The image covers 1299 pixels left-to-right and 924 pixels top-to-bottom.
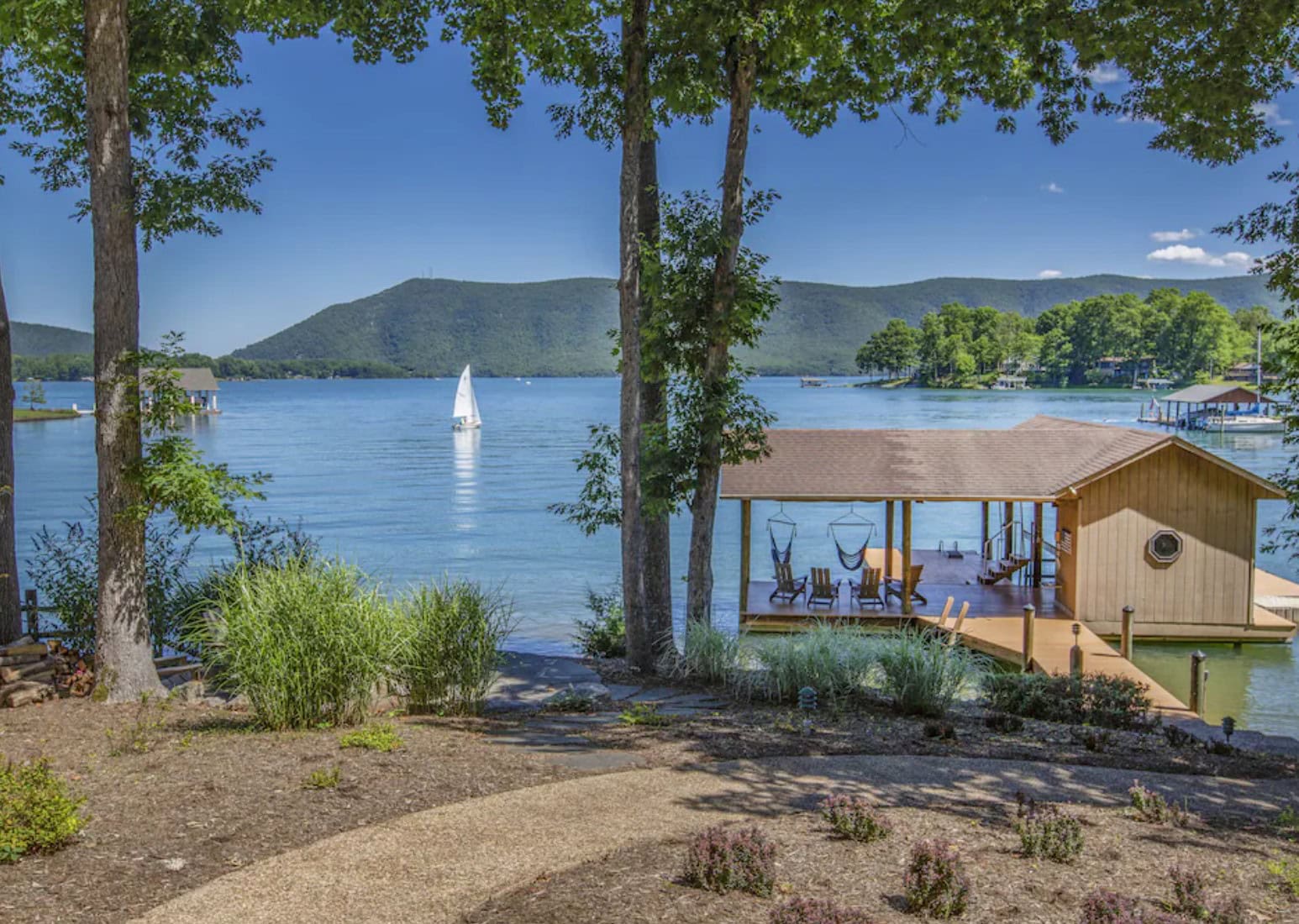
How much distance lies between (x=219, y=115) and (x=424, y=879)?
8.65 meters

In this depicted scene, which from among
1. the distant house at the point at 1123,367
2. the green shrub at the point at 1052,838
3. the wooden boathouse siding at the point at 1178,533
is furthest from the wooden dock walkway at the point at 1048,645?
the distant house at the point at 1123,367

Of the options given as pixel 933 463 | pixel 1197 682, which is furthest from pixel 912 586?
pixel 1197 682

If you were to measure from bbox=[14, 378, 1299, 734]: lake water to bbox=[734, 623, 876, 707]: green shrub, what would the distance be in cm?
342

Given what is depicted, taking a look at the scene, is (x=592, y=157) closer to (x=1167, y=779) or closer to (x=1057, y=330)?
(x=1167, y=779)

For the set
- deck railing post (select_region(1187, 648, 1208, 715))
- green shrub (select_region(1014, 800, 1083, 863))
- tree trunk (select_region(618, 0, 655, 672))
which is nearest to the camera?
green shrub (select_region(1014, 800, 1083, 863))

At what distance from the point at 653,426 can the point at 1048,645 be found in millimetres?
8054

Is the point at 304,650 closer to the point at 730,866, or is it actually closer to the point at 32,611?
the point at 730,866

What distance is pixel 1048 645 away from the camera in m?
14.8

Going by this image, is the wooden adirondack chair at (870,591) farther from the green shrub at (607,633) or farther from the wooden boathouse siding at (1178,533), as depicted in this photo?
the green shrub at (607,633)

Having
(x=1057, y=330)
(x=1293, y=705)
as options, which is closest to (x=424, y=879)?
(x=1293, y=705)

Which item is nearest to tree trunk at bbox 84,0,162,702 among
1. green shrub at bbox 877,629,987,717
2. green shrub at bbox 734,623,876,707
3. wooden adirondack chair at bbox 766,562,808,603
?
green shrub at bbox 734,623,876,707

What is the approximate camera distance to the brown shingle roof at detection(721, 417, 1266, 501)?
1681 cm

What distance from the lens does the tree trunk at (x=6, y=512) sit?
818cm

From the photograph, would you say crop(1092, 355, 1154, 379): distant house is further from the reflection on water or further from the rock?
the rock
